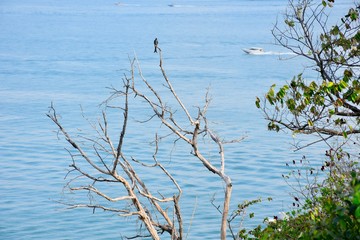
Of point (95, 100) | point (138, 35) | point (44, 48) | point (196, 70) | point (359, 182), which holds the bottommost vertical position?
point (359, 182)

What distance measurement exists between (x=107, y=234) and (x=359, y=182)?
15.1m

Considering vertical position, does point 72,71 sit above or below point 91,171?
above

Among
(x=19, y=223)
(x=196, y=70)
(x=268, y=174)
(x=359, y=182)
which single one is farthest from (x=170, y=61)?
(x=359, y=182)

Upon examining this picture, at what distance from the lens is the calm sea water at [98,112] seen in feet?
67.9

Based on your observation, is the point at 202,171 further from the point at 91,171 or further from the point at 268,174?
the point at 91,171

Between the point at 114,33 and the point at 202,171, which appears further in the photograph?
the point at 114,33

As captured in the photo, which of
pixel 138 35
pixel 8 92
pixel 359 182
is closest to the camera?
pixel 359 182

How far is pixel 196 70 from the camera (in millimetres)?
48688

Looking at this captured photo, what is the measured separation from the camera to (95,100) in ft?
127

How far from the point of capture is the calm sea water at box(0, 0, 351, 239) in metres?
20.7

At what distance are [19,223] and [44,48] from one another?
152 ft

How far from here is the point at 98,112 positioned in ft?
113

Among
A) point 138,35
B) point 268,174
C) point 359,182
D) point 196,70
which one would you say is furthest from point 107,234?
point 138,35

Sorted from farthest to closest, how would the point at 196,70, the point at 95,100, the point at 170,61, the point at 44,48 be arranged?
1. the point at 44,48
2. the point at 170,61
3. the point at 196,70
4. the point at 95,100
